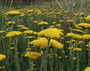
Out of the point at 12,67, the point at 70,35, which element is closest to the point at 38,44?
the point at 70,35

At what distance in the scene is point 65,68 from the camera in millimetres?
1573

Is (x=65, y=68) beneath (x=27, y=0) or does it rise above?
beneath

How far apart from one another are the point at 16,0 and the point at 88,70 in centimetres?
1282

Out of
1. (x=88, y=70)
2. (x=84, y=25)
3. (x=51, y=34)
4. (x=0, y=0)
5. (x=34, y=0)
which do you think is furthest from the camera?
(x=34, y=0)

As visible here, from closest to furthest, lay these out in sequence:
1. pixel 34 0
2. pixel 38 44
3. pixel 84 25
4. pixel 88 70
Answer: pixel 88 70, pixel 38 44, pixel 84 25, pixel 34 0

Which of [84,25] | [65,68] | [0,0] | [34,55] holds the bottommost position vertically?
[65,68]

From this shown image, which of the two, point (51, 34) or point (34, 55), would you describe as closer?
point (51, 34)

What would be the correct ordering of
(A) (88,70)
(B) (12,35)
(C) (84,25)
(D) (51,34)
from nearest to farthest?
(A) (88,70)
(D) (51,34)
(B) (12,35)
(C) (84,25)

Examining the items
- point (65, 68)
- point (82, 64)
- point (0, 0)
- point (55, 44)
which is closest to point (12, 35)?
point (55, 44)

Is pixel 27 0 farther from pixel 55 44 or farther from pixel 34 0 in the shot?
pixel 55 44

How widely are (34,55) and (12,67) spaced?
64 centimetres

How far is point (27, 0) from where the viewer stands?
1271cm

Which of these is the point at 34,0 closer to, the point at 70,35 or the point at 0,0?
the point at 0,0

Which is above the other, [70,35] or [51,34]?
[51,34]
